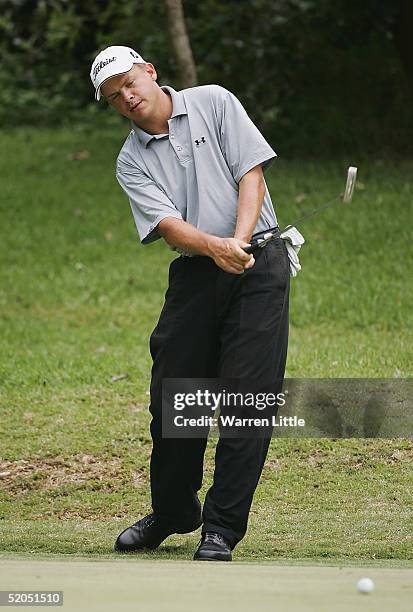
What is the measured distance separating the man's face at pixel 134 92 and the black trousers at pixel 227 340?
0.58 metres

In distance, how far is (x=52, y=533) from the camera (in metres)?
5.33

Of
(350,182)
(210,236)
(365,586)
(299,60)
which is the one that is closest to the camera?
(365,586)

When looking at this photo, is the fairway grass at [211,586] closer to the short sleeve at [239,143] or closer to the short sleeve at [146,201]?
the short sleeve at [146,201]

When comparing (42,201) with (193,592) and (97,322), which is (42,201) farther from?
(193,592)

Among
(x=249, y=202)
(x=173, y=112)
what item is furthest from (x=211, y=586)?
(x=173, y=112)

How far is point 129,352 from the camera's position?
8.24 meters

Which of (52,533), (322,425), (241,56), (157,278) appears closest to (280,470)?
(322,425)

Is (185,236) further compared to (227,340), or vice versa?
(227,340)

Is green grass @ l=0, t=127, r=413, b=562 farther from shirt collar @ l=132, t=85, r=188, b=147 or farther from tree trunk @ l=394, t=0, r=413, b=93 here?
shirt collar @ l=132, t=85, r=188, b=147

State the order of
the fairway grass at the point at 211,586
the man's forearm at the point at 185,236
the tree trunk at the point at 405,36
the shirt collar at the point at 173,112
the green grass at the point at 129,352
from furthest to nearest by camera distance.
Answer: the tree trunk at the point at 405,36, the green grass at the point at 129,352, the shirt collar at the point at 173,112, the man's forearm at the point at 185,236, the fairway grass at the point at 211,586

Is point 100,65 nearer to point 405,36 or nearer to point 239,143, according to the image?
point 239,143

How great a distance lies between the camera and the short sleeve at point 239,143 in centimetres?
442

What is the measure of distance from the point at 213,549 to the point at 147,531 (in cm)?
54

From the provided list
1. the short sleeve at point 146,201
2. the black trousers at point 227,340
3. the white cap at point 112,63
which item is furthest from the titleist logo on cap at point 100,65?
the black trousers at point 227,340
